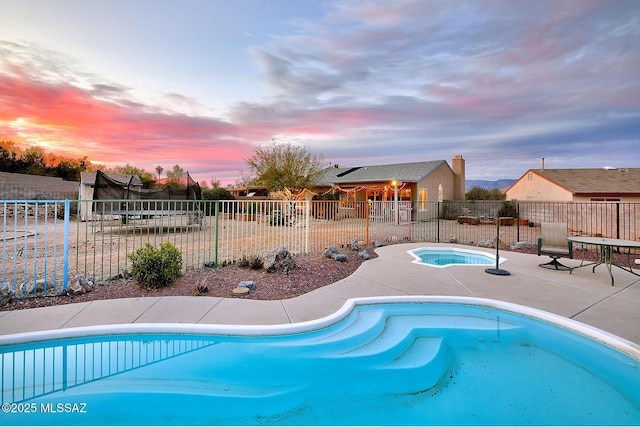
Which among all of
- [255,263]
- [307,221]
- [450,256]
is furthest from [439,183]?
[255,263]

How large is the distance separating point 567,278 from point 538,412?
4673 mm

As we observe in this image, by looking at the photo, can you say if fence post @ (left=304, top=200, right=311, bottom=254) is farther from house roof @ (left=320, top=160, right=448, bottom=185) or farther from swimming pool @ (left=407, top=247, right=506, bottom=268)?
house roof @ (left=320, top=160, right=448, bottom=185)

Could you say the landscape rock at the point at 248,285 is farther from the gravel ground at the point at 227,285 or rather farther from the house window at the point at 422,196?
the house window at the point at 422,196

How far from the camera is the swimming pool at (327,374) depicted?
7.98 ft

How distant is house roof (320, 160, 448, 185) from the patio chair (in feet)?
43.9

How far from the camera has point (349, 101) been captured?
42.8ft

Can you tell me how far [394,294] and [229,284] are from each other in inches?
117

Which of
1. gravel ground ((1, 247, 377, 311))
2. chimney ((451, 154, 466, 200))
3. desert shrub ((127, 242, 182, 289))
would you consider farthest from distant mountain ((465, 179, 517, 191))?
desert shrub ((127, 242, 182, 289))

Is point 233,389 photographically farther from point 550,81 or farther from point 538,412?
point 550,81

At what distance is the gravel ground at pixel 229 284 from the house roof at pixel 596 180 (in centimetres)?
2068

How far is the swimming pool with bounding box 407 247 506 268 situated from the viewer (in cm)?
841

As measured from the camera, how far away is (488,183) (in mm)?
26922

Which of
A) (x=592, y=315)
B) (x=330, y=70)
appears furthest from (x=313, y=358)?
(x=330, y=70)

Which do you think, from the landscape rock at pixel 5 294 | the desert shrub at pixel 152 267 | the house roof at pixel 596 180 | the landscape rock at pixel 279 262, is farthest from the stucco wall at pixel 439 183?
the landscape rock at pixel 5 294
